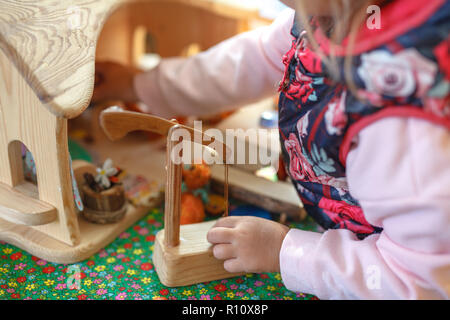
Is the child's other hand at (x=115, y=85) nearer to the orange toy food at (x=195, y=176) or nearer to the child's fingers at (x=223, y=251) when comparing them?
the orange toy food at (x=195, y=176)

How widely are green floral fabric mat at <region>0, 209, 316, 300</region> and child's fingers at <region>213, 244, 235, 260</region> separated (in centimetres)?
5

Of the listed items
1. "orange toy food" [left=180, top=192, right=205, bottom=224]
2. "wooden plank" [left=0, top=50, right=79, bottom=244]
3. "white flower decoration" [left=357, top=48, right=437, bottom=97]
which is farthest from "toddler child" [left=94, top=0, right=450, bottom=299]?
"wooden plank" [left=0, top=50, right=79, bottom=244]

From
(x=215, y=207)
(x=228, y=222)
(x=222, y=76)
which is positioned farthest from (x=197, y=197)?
(x=222, y=76)

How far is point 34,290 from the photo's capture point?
62cm

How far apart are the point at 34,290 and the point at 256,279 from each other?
1.08ft

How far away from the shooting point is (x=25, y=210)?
609 millimetres

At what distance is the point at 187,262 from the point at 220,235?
0.20ft

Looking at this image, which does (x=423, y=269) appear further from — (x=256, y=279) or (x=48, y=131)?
(x=48, y=131)

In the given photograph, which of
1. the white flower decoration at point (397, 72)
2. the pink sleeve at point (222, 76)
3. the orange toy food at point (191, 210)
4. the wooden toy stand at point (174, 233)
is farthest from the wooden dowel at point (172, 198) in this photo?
the pink sleeve at point (222, 76)

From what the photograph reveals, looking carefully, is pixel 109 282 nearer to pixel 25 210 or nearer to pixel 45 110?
pixel 25 210

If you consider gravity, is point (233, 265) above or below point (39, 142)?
below

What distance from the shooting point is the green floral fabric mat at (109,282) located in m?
0.62

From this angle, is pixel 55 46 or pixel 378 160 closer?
pixel 378 160

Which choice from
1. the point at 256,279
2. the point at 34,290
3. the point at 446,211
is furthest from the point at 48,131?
the point at 446,211
